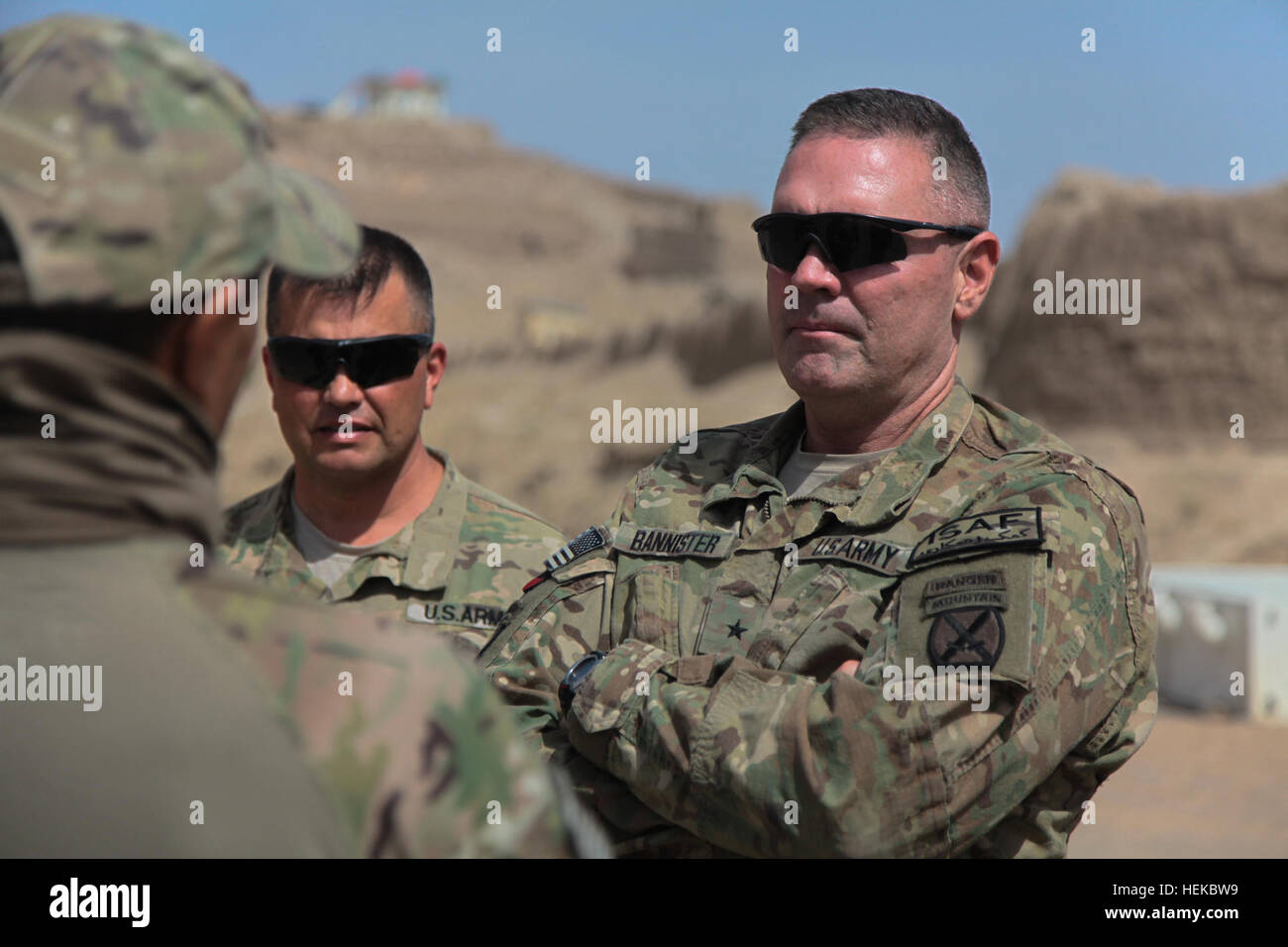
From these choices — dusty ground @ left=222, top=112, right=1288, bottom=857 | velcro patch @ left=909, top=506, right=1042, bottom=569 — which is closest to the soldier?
velcro patch @ left=909, top=506, right=1042, bottom=569

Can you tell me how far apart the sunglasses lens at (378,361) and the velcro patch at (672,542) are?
1.11m

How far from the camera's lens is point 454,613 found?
374cm

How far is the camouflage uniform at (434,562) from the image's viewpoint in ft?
12.3

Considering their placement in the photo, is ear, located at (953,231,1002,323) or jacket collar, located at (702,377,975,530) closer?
jacket collar, located at (702,377,975,530)

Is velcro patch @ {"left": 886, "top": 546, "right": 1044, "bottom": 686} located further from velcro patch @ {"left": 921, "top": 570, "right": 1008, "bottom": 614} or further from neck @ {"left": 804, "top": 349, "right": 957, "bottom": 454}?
neck @ {"left": 804, "top": 349, "right": 957, "bottom": 454}

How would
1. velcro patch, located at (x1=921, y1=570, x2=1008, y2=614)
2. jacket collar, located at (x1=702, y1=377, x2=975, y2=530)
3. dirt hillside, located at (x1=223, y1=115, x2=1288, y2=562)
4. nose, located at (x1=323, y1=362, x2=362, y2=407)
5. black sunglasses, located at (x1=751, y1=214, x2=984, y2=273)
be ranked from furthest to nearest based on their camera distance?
dirt hillside, located at (x1=223, y1=115, x2=1288, y2=562)
nose, located at (x1=323, y1=362, x2=362, y2=407)
black sunglasses, located at (x1=751, y1=214, x2=984, y2=273)
jacket collar, located at (x1=702, y1=377, x2=975, y2=530)
velcro patch, located at (x1=921, y1=570, x2=1008, y2=614)

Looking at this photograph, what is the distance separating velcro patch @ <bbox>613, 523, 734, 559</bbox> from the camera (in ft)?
9.21

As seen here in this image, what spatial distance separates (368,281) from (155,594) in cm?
258

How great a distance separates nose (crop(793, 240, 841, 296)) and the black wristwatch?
0.89 meters
